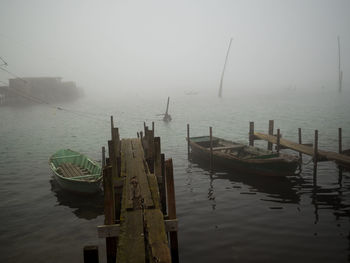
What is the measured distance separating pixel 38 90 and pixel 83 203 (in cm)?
9483

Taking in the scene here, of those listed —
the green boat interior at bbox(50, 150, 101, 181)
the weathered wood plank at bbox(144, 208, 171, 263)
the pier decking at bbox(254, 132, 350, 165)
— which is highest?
the weathered wood plank at bbox(144, 208, 171, 263)

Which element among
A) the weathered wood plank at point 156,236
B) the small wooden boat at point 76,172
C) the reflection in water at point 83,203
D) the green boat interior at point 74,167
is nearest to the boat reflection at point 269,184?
the reflection in water at point 83,203

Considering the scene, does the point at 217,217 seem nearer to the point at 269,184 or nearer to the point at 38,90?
the point at 269,184

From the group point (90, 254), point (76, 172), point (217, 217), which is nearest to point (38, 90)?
point (76, 172)

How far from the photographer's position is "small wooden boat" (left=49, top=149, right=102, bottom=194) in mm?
14377

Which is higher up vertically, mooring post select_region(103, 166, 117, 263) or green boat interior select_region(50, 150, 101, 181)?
mooring post select_region(103, 166, 117, 263)

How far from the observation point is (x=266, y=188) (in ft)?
Result: 52.7

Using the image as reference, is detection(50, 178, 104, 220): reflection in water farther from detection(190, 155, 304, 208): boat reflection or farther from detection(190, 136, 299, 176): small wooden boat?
detection(190, 136, 299, 176): small wooden boat

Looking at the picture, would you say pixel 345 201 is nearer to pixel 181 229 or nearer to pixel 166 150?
pixel 181 229

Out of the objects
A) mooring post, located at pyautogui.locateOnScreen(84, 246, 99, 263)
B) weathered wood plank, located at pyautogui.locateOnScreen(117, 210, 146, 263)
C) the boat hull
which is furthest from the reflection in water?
mooring post, located at pyautogui.locateOnScreen(84, 246, 99, 263)

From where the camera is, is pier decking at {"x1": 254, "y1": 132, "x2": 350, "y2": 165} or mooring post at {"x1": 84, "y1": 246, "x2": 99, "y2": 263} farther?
pier decking at {"x1": 254, "y1": 132, "x2": 350, "y2": 165}

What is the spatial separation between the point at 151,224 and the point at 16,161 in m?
22.5

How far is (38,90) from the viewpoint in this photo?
9694 centimetres

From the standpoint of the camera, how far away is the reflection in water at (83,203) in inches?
521
